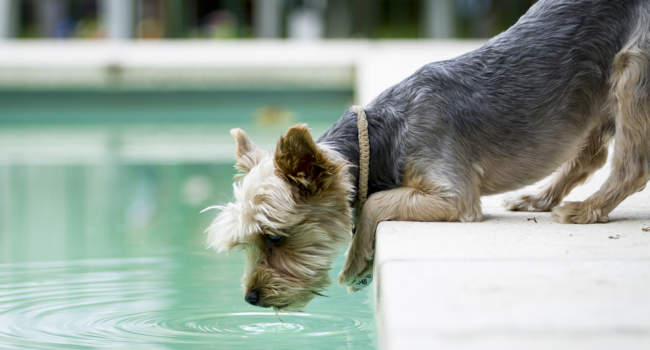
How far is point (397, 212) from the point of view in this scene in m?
4.01

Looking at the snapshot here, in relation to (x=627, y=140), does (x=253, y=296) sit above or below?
below

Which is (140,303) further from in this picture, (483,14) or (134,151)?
(483,14)

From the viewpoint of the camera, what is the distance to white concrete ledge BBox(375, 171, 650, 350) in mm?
2223

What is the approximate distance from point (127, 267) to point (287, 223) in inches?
66.6

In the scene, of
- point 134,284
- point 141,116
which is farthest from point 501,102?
point 141,116

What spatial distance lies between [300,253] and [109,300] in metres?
1.06

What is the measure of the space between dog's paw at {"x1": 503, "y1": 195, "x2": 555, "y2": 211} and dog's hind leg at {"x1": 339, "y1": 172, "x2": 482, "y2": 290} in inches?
27.5

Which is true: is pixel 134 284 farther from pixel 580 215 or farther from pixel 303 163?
pixel 580 215

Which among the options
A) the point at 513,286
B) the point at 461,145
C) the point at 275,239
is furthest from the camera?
the point at 461,145

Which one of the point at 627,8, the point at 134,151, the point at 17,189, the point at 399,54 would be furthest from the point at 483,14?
the point at 627,8

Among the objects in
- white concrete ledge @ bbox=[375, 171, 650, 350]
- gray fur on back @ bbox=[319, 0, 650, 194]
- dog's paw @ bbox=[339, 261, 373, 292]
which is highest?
gray fur on back @ bbox=[319, 0, 650, 194]

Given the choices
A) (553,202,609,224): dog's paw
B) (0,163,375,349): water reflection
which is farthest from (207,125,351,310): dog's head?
(553,202,609,224): dog's paw

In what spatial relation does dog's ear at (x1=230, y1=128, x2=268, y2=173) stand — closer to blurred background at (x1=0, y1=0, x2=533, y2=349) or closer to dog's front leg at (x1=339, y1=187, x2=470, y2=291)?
blurred background at (x1=0, y1=0, x2=533, y2=349)

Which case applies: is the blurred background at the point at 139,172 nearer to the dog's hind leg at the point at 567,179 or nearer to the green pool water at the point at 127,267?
the green pool water at the point at 127,267
